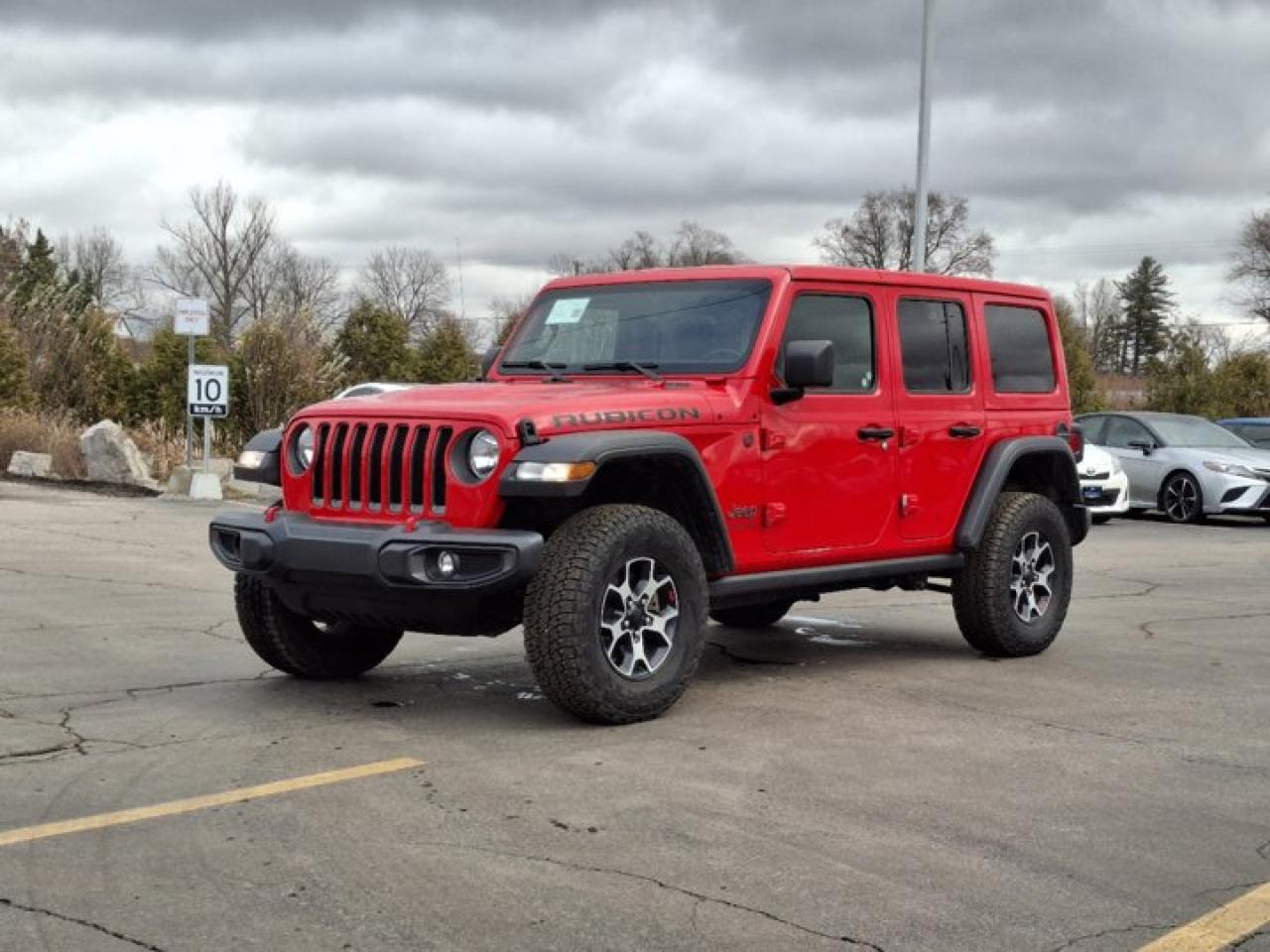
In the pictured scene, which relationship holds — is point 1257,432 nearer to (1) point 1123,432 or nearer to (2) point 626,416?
(1) point 1123,432

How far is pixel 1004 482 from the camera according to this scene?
8.42 metres

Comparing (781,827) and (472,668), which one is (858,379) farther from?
(781,827)

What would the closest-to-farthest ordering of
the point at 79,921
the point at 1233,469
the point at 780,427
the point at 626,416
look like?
1. the point at 79,921
2. the point at 626,416
3. the point at 780,427
4. the point at 1233,469

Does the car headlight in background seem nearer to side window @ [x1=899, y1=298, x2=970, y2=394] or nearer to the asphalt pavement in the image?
the asphalt pavement

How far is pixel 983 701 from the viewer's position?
702 cm

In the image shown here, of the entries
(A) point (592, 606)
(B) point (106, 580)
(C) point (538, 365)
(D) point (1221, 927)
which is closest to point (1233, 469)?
(B) point (106, 580)

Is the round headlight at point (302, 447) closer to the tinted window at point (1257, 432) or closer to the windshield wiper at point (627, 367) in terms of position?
the windshield wiper at point (627, 367)

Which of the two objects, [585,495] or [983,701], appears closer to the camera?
[585,495]

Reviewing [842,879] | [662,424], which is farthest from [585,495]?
[842,879]

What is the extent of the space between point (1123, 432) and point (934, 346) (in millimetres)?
13866

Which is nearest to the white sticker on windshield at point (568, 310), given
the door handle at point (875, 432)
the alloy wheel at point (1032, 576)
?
the door handle at point (875, 432)

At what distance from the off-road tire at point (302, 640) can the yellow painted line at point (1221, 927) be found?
3952 mm

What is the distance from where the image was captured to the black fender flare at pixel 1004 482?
26.2 ft

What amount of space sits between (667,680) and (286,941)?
2801mm
